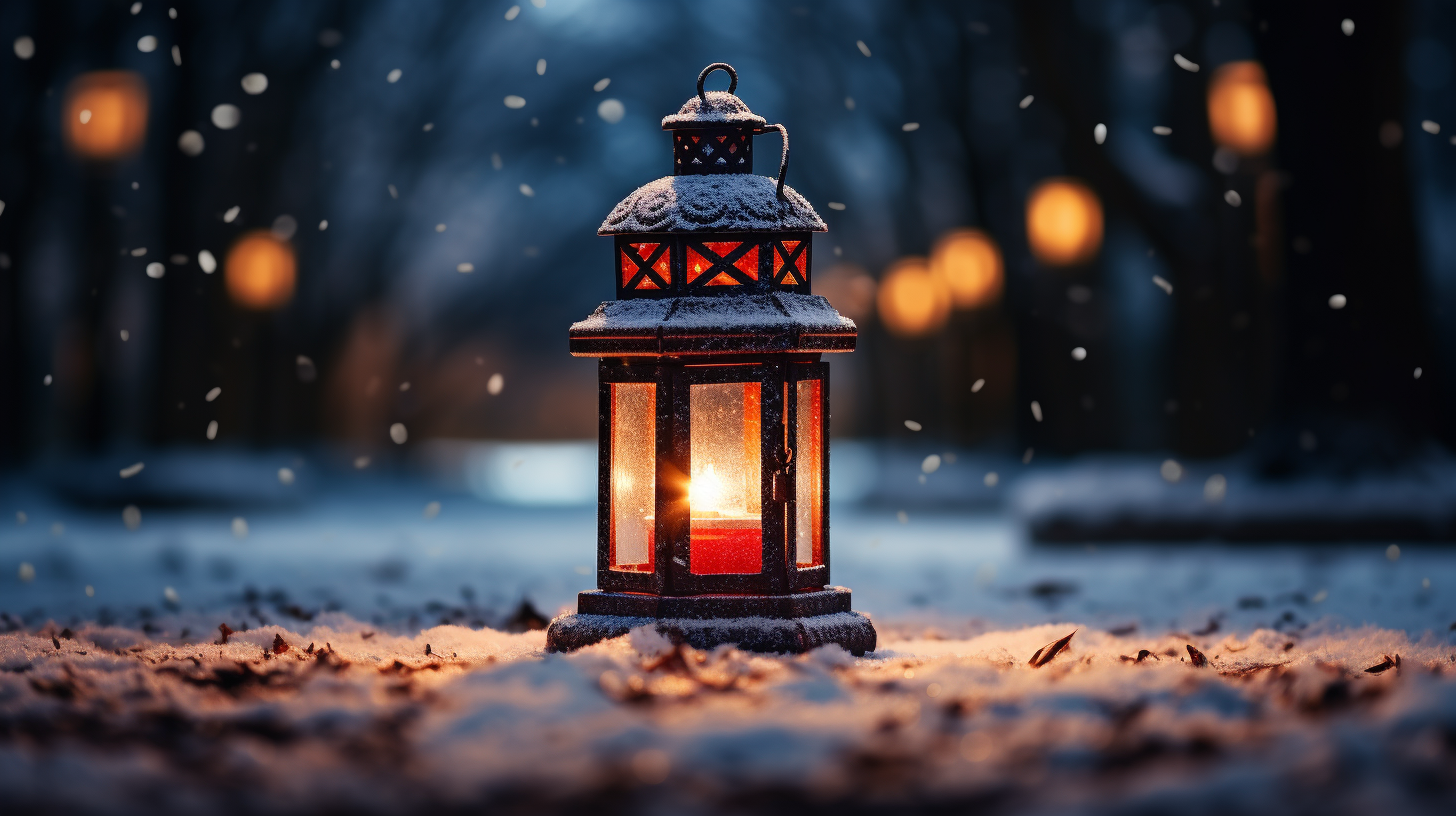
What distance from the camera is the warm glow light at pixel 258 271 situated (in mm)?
20719

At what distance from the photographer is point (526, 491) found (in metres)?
29.6

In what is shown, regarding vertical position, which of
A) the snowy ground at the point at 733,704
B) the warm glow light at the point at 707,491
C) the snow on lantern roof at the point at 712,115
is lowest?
the snowy ground at the point at 733,704

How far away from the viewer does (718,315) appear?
708cm

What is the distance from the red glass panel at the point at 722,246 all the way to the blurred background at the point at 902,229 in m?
4.38

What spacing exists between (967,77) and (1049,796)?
59.8 ft

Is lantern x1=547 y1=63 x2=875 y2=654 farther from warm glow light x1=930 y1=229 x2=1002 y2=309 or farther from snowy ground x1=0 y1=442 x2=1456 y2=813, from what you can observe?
warm glow light x1=930 y1=229 x2=1002 y2=309

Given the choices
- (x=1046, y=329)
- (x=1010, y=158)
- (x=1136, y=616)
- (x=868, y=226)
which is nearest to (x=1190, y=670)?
(x=1136, y=616)

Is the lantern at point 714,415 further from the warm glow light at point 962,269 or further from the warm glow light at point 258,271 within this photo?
the warm glow light at point 962,269

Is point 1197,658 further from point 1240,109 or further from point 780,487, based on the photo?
point 1240,109

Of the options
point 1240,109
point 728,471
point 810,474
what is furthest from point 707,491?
point 1240,109

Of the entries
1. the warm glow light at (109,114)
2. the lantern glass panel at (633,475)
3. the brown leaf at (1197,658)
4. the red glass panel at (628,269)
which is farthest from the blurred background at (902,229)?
the brown leaf at (1197,658)

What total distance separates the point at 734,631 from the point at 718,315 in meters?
1.35

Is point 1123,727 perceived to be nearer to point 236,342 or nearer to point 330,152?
point 236,342

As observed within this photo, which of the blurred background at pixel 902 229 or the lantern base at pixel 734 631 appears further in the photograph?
the blurred background at pixel 902 229
